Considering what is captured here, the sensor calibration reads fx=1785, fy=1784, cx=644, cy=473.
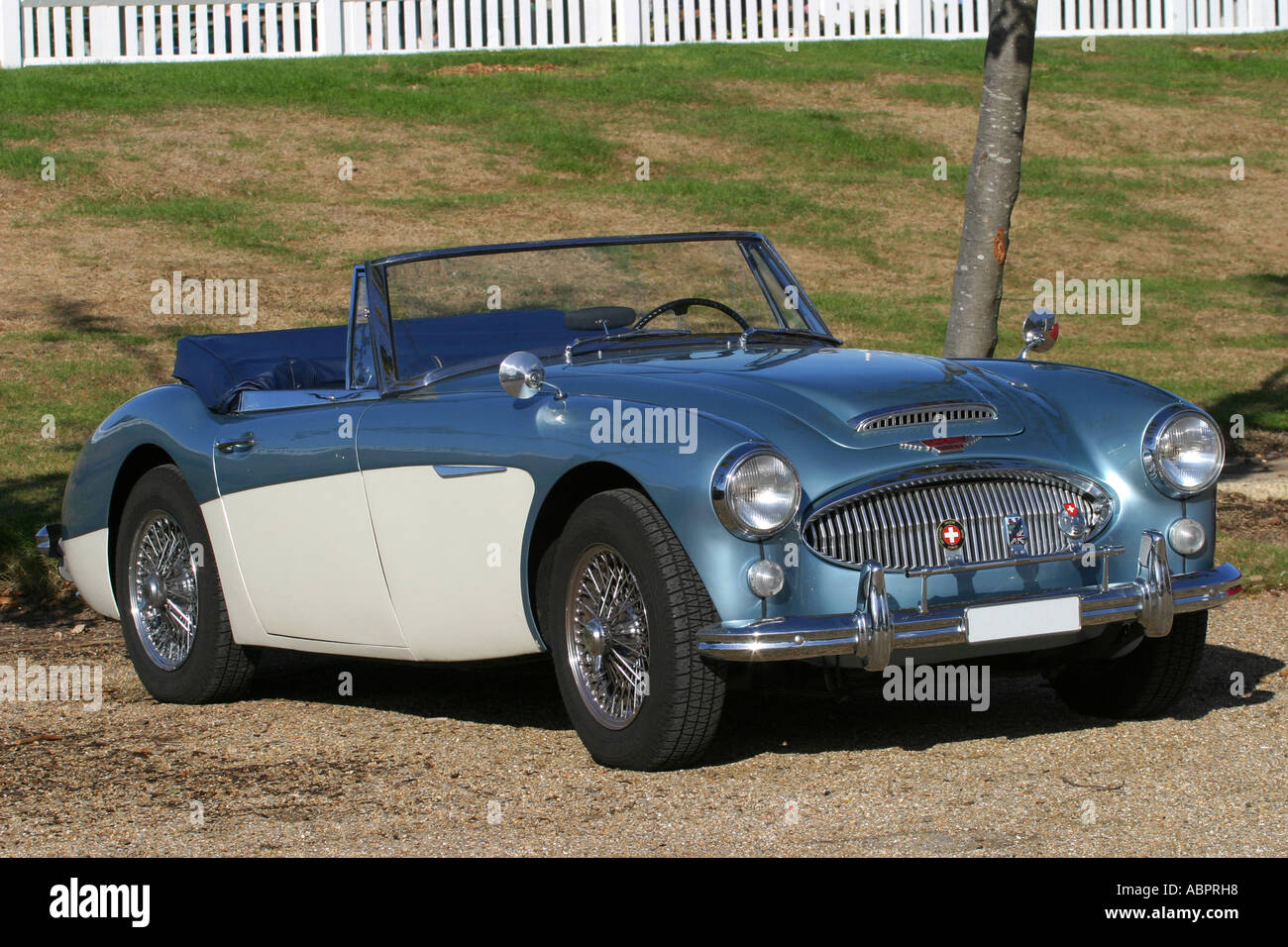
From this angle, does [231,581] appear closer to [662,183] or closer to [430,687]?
[430,687]

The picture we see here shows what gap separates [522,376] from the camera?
5035 mm

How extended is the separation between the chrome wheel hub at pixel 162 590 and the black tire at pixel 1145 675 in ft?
9.87

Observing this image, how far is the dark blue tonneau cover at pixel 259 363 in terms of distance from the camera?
631 cm

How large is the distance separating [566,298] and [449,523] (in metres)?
1.12

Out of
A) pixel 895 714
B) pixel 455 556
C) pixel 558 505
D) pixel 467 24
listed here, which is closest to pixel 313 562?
pixel 455 556

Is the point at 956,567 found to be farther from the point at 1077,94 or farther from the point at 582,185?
the point at 1077,94

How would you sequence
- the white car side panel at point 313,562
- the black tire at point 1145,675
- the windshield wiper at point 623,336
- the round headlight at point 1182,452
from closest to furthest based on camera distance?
1. the round headlight at point 1182,452
2. the black tire at point 1145,675
3. the white car side panel at point 313,562
4. the windshield wiper at point 623,336

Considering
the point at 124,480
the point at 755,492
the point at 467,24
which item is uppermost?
the point at 467,24

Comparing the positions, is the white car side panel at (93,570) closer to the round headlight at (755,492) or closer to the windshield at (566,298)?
the windshield at (566,298)

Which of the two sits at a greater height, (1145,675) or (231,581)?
(231,581)

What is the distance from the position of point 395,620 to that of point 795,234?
1239 cm

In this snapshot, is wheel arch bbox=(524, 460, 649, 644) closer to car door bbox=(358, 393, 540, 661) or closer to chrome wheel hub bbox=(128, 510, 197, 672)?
car door bbox=(358, 393, 540, 661)

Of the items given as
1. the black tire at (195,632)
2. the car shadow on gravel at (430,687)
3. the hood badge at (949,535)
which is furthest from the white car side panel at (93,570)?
the hood badge at (949,535)
